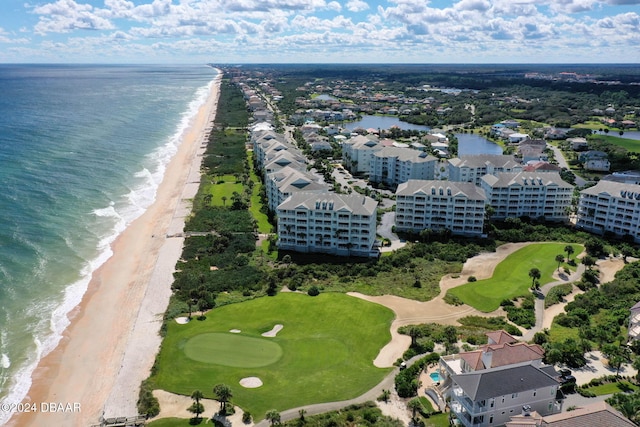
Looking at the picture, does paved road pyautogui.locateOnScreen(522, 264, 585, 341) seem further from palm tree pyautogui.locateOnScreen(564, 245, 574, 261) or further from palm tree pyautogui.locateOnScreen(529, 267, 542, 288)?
palm tree pyautogui.locateOnScreen(564, 245, 574, 261)

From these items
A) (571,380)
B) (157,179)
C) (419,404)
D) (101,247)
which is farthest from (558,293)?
(157,179)

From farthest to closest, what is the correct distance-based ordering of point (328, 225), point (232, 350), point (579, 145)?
point (579, 145) < point (328, 225) < point (232, 350)

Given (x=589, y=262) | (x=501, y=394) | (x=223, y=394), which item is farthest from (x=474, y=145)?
(x=223, y=394)

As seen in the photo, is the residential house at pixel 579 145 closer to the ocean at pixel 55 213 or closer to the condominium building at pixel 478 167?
the condominium building at pixel 478 167

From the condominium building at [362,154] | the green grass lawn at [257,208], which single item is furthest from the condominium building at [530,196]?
the green grass lawn at [257,208]

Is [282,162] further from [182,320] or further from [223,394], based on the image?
[223,394]

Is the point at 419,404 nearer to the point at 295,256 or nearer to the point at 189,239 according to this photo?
the point at 295,256
